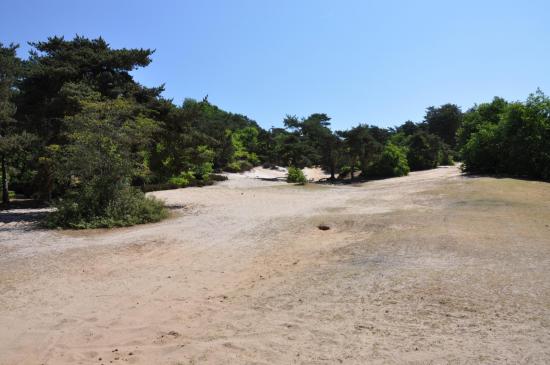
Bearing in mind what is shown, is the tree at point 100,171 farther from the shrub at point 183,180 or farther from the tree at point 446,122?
the tree at point 446,122

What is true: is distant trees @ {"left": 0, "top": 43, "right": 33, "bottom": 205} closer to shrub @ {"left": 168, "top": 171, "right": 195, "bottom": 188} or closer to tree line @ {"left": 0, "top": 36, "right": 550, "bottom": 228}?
tree line @ {"left": 0, "top": 36, "right": 550, "bottom": 228}

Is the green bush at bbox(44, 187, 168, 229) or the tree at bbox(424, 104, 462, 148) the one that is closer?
the green bush at bbox(44, 187, 168, 229)

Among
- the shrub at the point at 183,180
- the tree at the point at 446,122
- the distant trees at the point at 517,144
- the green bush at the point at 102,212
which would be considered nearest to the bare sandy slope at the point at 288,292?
the green bush at the point at 102,212

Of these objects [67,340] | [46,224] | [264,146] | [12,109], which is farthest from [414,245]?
[264,146]

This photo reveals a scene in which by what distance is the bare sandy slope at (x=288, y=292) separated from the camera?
4.46 m

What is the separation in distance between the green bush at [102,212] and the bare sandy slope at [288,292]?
0.94 m

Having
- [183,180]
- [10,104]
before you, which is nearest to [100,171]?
[10,104]

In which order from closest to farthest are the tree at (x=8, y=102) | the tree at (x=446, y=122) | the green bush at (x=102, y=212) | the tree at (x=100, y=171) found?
1. the green bush at (x=102, y=212)
2. the tree at (x=100, y=171)
3. the tree at (x=8, y=102)
4. the tree at (x=446, y=122)

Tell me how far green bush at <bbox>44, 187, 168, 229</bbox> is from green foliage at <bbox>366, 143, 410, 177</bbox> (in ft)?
81.8

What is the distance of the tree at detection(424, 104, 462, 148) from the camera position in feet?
217

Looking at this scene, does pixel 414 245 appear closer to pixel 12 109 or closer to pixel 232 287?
pixel 232 287

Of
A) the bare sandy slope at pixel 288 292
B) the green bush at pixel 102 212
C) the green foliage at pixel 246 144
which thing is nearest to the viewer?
the bare sandy slope at pixel 288 292

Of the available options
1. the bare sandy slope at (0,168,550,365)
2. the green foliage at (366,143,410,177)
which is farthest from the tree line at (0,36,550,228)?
the green foliage at (366,143,410,177)

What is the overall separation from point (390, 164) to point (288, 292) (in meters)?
30.8
